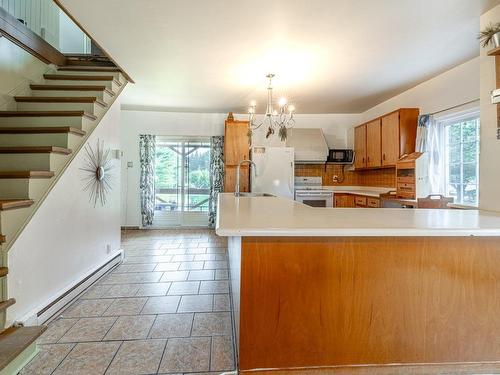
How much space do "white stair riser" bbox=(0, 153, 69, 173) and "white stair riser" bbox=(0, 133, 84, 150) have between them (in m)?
0.23

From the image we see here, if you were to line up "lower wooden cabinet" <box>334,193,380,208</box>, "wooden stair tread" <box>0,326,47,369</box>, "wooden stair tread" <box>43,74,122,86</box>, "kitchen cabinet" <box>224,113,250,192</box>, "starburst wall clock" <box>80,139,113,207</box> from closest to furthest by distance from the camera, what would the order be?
"wooden stair tread" <box>0,326,47,369</box> → "starburst wall clock" <box>80,139,113,207</box> → "wooden stair tread" <box>43,74,122,86</box> → "lower wooden cabinet" <box>334,193,380,208</box> → "kitchen cabinet" <box>224,113,250,192</box>

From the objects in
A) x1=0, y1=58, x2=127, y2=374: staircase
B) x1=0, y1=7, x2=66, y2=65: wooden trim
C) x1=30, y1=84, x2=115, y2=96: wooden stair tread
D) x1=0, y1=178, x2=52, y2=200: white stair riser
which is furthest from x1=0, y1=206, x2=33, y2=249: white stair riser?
x1=0, y1=7, x2=66, y2=65: wooden trim

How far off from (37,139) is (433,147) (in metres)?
4.54

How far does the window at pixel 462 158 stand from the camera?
3.26 meters

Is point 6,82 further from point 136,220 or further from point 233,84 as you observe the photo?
point 136,220

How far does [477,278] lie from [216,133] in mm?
5105

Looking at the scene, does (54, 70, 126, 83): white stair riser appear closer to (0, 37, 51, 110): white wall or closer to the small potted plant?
(0, 37, 51, 110): white wall

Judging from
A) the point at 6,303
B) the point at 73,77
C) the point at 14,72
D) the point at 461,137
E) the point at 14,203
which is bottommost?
the point at 6,303

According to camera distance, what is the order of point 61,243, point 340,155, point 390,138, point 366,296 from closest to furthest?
1. point 366,296
2. point 61,243
3. point 390,138
4. point 340,155

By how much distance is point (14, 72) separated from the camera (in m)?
2.93

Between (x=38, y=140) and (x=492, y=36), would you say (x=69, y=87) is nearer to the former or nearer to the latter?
(x=38, y=140)

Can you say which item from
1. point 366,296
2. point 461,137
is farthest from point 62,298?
point 461,137

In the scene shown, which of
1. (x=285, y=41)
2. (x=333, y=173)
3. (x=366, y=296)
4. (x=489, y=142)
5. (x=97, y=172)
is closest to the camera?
(x=366, y=296)

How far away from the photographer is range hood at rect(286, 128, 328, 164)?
5488mm
